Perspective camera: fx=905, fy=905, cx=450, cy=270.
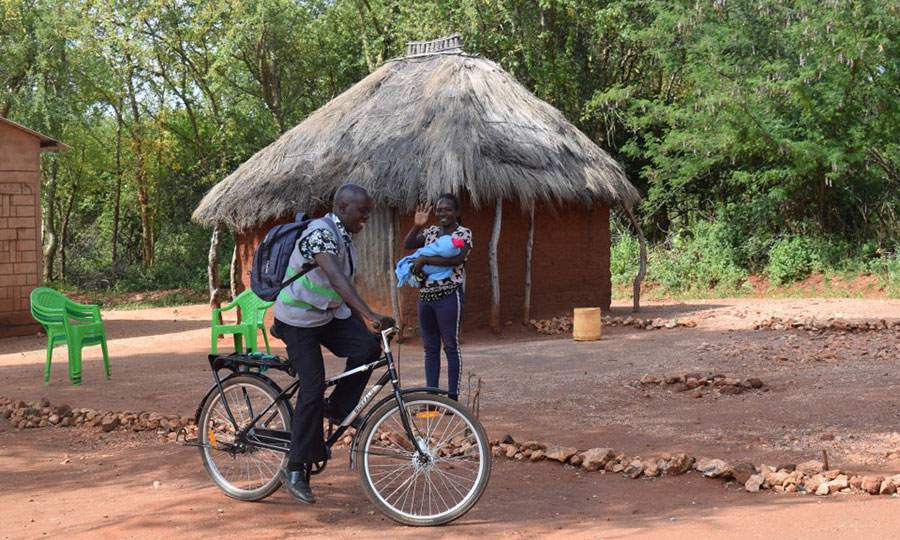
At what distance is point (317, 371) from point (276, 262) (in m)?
0.55

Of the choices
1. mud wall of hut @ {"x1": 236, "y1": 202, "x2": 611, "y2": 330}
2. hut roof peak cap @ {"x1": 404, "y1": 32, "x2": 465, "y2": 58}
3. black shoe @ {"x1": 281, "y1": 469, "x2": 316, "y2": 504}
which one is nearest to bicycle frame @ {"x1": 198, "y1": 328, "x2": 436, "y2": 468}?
black shoe @ {"x1": 281, "y1": 469, "x2": 316, "y2": 504}

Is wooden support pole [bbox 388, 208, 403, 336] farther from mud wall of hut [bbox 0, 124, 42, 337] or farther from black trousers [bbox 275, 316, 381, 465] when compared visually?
black trousers [bbox 275, 316, 381, 465]

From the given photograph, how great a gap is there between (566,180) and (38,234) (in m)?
7.99

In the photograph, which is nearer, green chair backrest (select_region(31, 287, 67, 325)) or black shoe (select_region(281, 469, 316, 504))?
black shoe (select_region(281, 469, 316, 504))

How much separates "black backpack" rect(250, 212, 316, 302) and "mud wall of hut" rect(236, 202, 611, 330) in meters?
7.02

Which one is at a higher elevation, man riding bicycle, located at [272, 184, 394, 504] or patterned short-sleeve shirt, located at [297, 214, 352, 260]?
patterned short-sleeve shirt, located at [297, 214, 352, 260]

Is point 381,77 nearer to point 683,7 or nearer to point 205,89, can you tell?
point 683,7

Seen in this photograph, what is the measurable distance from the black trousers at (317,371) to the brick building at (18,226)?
10724mm

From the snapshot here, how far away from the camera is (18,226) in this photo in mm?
13477

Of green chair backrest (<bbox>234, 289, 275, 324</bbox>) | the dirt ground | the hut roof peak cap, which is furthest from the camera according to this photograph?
the hut roof peak cap

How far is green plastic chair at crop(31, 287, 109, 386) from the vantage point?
8.62 m

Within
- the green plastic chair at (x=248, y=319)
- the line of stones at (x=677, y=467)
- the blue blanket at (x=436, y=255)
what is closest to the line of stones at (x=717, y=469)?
the line of stones at (x=677, y=467)

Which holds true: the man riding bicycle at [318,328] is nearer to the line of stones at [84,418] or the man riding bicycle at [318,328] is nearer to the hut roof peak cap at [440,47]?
the line of stones at [84,418]

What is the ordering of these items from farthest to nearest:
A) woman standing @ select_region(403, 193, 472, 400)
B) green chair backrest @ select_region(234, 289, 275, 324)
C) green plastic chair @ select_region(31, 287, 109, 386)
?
green chair backrest @ select_region(234, 289, 275, 324)
green plastic chair @ select_region(31, 287, 109, 386)
woman standing @ select_region(403, 193, 472, 400)
